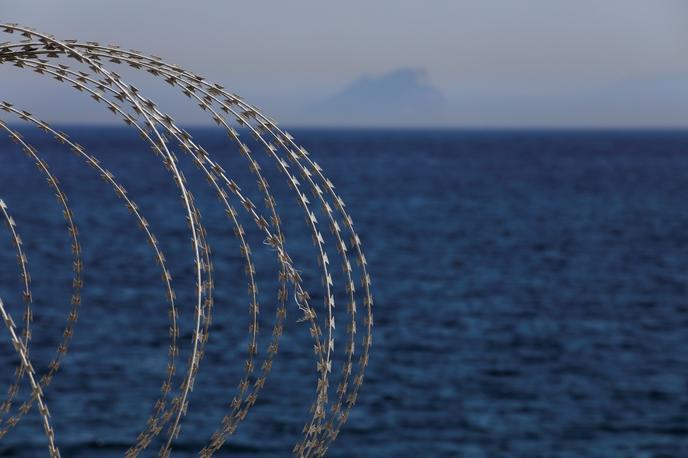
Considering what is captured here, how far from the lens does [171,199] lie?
351 feet

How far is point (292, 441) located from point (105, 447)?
439 centimetres

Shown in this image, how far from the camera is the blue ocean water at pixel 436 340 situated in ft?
101

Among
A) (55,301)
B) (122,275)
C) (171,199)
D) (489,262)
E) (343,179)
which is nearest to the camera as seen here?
(55,301)

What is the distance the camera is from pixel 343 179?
138000mm

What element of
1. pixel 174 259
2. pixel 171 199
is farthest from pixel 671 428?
pixel 171 199

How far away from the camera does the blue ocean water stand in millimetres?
30656

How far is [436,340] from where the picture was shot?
41750 mm

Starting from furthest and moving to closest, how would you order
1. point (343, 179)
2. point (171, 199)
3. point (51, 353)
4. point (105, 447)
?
point (343, 179) → point (171, 199) → point (51, 353) → point (105, 447)

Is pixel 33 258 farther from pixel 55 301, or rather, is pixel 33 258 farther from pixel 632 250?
pixel 632 250

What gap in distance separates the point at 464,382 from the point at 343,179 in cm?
10242

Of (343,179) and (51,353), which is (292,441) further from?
(343,179)

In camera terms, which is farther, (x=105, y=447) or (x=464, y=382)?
(x=464, y=382)

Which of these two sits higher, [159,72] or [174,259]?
[159,72]

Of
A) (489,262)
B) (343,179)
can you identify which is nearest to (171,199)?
(343,179)
